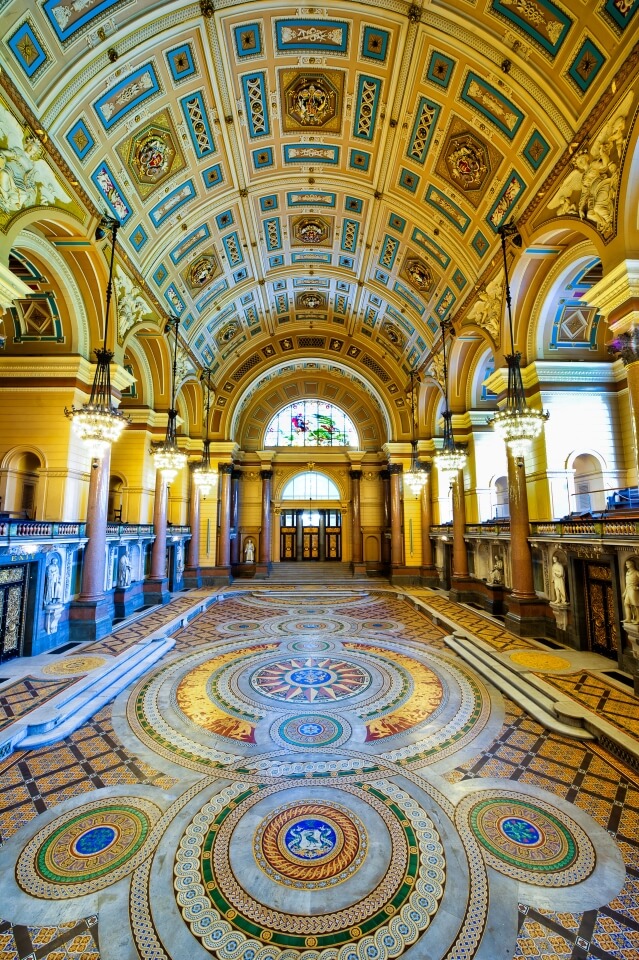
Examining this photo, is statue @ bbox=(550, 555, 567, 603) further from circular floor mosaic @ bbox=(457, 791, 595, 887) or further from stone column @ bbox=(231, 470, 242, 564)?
stone column @ bbox=(231, 470, 242, 564)

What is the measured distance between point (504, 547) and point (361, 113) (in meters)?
11.4

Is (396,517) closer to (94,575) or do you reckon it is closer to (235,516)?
(235,516)

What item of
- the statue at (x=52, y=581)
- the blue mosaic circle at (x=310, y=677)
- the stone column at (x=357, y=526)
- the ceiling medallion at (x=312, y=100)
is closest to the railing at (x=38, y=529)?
the statue at (x=52, y=581)

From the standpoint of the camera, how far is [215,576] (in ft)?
58.2

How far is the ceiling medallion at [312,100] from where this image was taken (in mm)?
8953

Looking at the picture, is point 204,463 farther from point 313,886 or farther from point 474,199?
point 313,886

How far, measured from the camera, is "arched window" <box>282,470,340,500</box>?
22.3m

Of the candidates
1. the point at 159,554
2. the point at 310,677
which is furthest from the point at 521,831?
the point at 159,554

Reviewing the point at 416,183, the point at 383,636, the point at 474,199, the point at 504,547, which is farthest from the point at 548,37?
the point at 383,636

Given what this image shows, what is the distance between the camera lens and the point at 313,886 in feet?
8.63

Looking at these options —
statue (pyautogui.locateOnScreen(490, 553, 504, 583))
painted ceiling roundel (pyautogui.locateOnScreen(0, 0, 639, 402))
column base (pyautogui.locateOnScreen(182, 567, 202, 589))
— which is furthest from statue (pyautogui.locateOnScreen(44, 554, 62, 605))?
statue (pyautogui.locateOnScreen(490, 553, 504, 583))

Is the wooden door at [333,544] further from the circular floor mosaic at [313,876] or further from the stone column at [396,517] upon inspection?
the circular floor mosaic at [313,876]

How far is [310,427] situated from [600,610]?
17.0m

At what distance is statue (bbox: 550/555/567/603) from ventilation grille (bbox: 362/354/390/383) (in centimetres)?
1312
